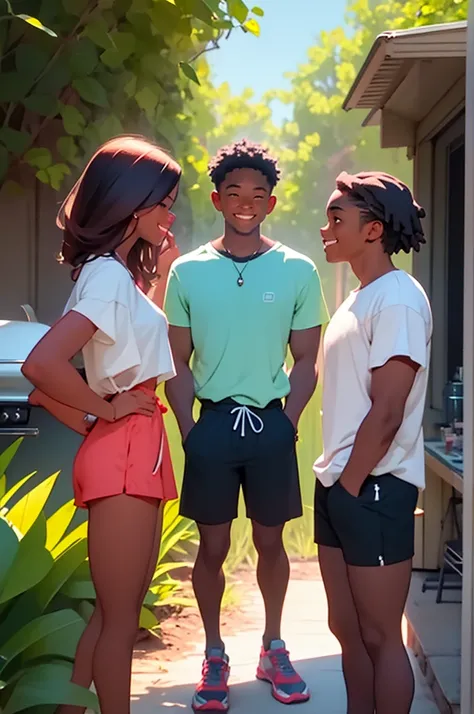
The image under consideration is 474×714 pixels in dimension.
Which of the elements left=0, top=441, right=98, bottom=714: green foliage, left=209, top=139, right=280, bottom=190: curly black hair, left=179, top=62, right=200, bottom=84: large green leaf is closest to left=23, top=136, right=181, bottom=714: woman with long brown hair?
left=0, top=441, right=98, bottom=714: green foliage

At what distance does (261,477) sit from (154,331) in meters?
0.88

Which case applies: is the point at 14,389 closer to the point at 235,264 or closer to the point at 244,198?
the point at 235,264

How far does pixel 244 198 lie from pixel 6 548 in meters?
1.22

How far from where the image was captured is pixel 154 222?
6.57ft

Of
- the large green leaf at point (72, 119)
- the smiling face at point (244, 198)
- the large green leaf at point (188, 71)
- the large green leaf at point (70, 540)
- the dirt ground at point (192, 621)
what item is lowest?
the dirt ground at point (192, 621)

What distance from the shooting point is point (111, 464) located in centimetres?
192

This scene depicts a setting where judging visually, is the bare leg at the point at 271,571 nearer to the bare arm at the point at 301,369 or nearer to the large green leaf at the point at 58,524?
the bare arm at the point at 301,369

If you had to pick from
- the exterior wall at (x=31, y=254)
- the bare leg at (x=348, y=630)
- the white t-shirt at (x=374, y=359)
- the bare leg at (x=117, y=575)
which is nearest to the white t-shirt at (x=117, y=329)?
the bare leg at (x=117, y=575)

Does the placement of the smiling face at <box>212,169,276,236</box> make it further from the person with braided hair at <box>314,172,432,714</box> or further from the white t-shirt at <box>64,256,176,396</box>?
the white t-shirt at <box>64,256,176,396</box>

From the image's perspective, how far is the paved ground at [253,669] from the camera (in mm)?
2771

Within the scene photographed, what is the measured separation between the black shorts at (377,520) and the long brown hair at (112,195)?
77cm

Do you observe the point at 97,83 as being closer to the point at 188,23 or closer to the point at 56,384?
the point at 188,23

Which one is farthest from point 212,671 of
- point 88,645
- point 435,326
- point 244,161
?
point 435,326

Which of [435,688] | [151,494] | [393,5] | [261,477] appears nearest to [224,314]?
[261,477]
